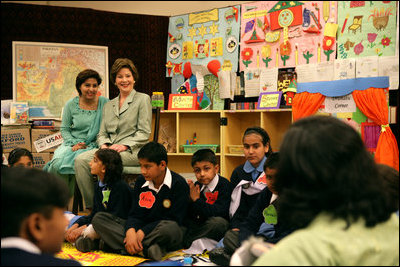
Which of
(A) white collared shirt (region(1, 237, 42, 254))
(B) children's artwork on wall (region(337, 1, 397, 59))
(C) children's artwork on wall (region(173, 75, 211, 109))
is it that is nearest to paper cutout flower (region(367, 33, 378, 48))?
(B) children's artwork on wall (region(337, 1, 397, 59))

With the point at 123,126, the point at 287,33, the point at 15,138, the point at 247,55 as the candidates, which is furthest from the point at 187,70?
the point at 15,138

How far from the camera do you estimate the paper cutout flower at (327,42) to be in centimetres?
432

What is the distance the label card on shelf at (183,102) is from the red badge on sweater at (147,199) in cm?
208

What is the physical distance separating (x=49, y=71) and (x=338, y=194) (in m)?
5.13

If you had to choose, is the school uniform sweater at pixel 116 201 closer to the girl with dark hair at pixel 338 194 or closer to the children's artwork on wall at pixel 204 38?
the girl with dark hair at pixel 338 194

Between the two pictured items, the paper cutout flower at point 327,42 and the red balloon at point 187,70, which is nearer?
the paper cutout flower at point 327,42

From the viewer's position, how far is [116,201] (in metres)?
3.09

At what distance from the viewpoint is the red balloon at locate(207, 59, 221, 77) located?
4.97m

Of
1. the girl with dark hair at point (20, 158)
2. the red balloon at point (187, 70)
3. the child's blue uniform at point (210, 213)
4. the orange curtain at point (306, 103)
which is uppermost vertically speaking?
the red balloon at point (187, 70)

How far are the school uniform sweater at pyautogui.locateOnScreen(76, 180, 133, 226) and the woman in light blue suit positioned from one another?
37 cm

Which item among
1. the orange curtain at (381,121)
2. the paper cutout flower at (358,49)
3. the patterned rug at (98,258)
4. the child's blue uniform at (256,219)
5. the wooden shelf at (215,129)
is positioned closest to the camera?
the child's blue uniform at (256,219)

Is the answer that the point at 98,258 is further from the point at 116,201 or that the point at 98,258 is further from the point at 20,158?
the point at 20,158

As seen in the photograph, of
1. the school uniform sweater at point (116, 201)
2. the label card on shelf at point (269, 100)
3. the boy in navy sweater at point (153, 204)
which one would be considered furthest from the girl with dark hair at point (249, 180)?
the label card on shelf at point (269, 100)

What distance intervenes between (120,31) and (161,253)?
3677 millimetres
